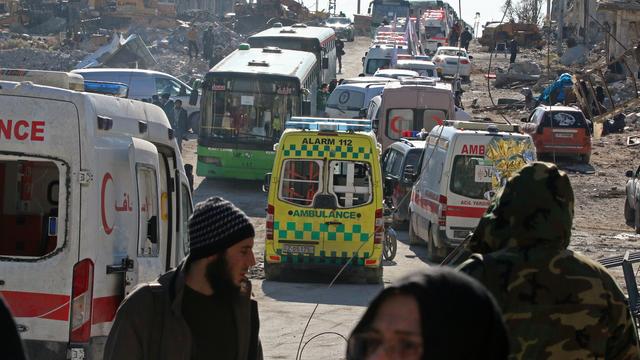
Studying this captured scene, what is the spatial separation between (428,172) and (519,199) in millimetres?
16252

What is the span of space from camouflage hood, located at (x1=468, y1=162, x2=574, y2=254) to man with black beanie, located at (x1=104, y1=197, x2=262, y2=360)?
0.92 metres

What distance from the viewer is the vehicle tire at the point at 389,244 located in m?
19.6

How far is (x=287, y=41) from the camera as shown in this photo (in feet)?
133

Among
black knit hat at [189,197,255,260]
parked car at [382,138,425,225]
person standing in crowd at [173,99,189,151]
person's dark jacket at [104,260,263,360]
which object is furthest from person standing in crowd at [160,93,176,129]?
person's dark jacket at [104,260,263,360]

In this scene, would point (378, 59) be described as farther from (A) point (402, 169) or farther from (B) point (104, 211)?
(B) point (104, 211)

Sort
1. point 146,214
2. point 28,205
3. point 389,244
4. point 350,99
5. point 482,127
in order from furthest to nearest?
point 350,99 < point 389,244 < point 482,127 < point 28,205 < point 146,214

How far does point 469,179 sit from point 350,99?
45.9 feet

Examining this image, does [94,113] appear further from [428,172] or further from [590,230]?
[590,230]

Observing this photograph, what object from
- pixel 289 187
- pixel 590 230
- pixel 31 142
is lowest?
pixel 590 230

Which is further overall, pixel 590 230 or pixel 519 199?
pixel 590 230

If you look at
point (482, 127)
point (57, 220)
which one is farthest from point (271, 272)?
point (57, 220)

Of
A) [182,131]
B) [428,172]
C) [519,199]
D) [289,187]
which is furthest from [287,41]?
[519,199]

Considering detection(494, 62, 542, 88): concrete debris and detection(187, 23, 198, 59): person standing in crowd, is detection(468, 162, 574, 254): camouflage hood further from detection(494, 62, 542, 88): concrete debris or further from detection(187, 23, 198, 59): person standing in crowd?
detection(494, 62, 542, 88): concrete debris

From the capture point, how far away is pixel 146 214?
8383mm
